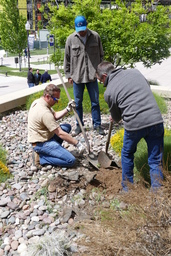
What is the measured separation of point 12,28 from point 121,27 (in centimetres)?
1621

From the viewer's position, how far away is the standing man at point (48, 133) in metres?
4.03

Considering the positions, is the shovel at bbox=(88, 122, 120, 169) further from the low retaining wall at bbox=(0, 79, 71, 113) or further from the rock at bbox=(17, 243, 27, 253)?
the low retaining wall at bbox=(0, 79, 71, 113)

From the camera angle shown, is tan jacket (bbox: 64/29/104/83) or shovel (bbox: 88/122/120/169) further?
tan jacket (bbox: 64/29/104/83)

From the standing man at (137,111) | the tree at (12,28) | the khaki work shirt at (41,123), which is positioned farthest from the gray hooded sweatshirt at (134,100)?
the tree at (12,28)

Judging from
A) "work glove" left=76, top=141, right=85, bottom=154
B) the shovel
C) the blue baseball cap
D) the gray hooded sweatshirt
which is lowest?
the shovel

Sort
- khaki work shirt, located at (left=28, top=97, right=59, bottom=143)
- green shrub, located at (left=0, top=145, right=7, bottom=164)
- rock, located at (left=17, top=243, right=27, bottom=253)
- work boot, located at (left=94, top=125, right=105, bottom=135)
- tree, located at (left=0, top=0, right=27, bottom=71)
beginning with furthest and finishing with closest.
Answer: tree, located at (left=0, top=0, right=27, bottom=71)
work boot, located at (left=94, top=125, right=105, bottom=135)
green shrub, located at (left=0, top=145, right=7, bottom=164)
khaki work shirt, located at (left=28, top=97, right=59, bottom=143)
rock, located at (left=17, top=243, right=27, bottom=253)

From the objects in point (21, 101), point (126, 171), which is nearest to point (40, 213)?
point (126, 171)

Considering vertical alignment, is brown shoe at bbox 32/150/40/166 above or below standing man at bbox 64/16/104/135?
below

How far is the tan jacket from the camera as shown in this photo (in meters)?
4.93

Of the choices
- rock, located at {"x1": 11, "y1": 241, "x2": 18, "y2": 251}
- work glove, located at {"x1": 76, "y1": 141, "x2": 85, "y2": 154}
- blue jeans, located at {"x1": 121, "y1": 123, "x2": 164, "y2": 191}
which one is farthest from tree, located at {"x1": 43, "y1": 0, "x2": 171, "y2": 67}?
rock, located at {"x1": 11, "y1": 241, "x2": 18, "y2": 251}

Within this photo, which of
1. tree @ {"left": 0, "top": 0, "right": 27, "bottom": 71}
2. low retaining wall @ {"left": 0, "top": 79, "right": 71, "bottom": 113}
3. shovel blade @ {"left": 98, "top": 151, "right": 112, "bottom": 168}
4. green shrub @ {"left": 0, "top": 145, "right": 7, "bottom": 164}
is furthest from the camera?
tree @ {"left": 0, "top": 0, "right": 27, "bottom": 71}

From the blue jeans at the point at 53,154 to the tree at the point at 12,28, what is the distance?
835 inches

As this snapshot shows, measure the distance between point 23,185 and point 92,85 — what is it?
2.07m

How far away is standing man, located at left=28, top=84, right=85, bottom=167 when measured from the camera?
4.03 m
